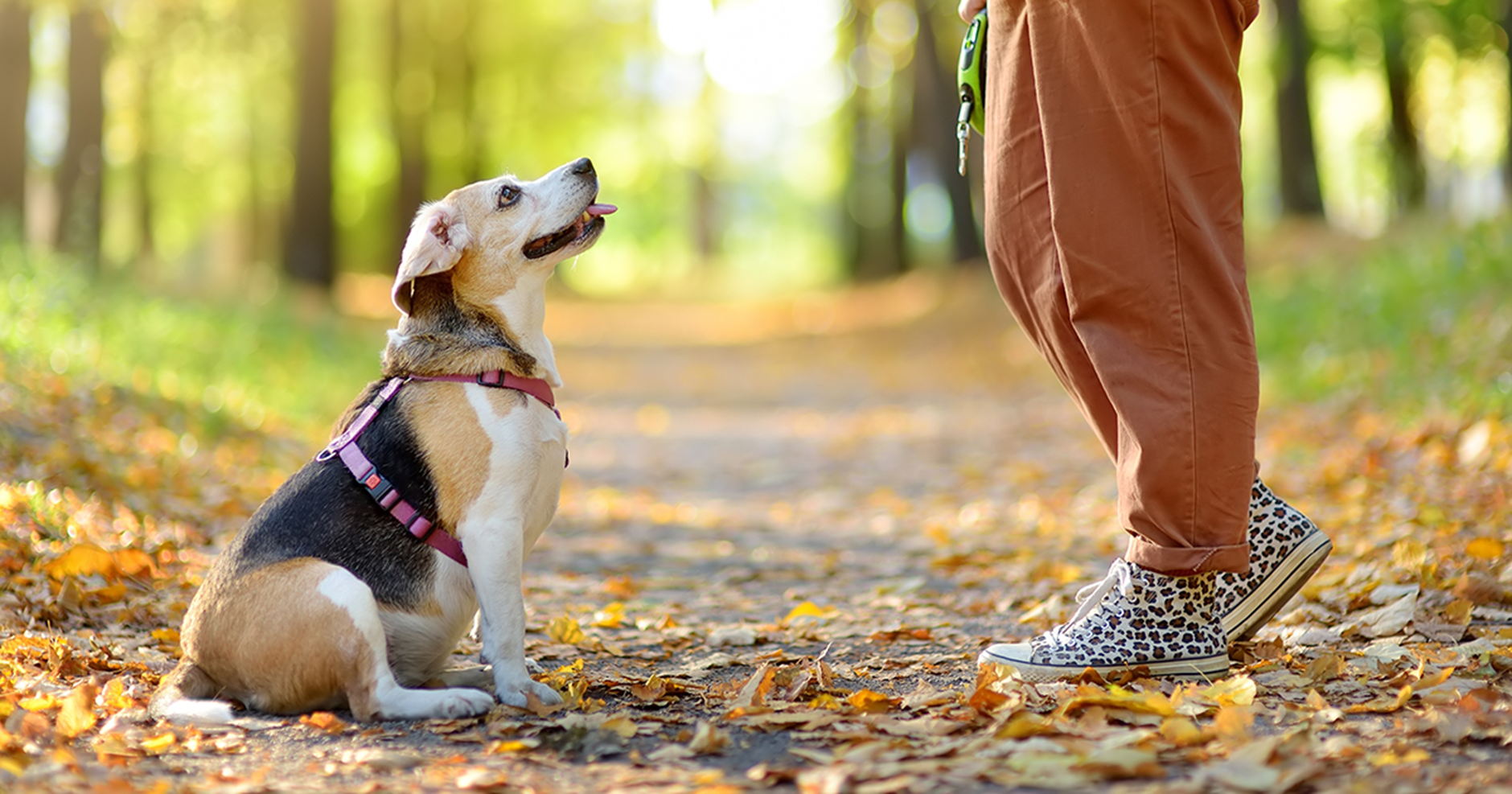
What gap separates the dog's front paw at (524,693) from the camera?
145 inches

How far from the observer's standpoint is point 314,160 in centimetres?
1922

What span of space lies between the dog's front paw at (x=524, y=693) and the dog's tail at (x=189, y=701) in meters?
0.74

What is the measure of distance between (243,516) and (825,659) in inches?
155

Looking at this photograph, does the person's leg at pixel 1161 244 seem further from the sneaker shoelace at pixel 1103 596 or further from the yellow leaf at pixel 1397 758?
the yellow leaf at pixel 1397 758

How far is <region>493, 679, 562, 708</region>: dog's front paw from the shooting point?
3.68m

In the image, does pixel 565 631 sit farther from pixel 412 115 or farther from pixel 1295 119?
pixel 412 115

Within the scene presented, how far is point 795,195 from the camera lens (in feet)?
271

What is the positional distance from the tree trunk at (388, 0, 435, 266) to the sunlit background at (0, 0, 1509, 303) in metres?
0.09

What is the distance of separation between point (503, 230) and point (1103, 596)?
2.23 m

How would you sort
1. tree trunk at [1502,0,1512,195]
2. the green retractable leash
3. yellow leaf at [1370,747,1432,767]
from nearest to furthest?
yellow leaf at [1370,747,1432,767] → the green retractable leash → tree trunk at [1502,0,1512,195]

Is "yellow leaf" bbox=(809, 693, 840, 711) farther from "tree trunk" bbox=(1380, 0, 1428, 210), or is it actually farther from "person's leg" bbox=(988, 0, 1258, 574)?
"tree trunk" bbox=(1380, 0, 1428, 210)

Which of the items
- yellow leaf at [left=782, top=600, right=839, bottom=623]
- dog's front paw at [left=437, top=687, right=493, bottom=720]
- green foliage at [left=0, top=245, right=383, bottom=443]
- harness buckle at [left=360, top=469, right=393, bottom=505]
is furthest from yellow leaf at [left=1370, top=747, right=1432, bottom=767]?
green foliage at [left=0, top=245, right=383, bottom=443]

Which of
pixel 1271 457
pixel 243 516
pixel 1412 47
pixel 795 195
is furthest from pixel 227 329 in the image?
pixel 795 195

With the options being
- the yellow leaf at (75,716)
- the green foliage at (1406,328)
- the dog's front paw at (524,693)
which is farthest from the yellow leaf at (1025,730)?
the green foliage at (1406,328)
